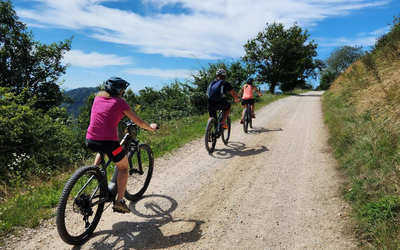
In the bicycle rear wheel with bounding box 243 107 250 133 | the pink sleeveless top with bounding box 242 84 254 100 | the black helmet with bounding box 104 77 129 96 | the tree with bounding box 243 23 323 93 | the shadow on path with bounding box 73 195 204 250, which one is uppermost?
the tree with bounding box 243 23 323 93

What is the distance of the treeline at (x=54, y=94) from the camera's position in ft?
28.0

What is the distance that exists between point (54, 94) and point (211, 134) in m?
21.6

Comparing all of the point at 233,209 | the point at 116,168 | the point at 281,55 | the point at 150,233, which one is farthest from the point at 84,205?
the point at 281,55

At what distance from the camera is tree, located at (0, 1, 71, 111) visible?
22141mm

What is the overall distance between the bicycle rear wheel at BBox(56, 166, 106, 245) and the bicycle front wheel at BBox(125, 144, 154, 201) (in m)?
0.96

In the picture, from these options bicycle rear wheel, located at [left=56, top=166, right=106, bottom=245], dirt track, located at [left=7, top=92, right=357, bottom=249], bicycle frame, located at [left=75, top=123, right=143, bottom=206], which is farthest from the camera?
bicycle frame, located at [left=75, top=123, right=143, bottom=206]

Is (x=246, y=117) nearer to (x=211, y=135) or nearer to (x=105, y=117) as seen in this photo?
(x=211, y=135)

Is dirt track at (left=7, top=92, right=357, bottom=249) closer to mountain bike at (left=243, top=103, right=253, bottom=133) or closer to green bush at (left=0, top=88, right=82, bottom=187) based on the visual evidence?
mountain bike at (left=243, top=103, right=253, bottom=133)

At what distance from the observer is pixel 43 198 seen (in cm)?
459

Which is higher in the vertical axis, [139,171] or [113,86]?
[113,86]

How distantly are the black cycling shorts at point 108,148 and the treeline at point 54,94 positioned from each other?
335cm

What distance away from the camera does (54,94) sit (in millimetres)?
23438

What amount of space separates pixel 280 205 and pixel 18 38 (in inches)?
1094

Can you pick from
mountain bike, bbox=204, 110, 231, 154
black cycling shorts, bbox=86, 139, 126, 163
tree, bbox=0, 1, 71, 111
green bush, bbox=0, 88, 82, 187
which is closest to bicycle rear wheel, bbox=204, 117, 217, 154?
mountain bike, bbox=204, 110, 231, 154
